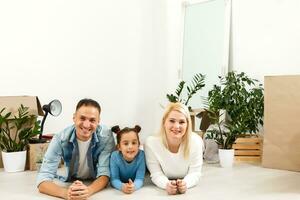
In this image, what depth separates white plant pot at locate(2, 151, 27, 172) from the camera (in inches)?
94.7

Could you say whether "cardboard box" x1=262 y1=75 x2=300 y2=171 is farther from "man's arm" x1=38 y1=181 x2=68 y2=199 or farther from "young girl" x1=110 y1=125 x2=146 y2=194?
"man's arm" x1=38 y1=181 x2=68 y2=199

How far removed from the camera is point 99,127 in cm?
208

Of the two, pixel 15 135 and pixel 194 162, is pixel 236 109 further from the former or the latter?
pixel 15 135

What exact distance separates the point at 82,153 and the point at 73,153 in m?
0.06

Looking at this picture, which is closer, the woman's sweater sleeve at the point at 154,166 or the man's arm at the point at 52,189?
the man's arm at the point at 52,189

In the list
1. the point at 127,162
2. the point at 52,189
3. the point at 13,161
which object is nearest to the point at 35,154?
the point at 13,161

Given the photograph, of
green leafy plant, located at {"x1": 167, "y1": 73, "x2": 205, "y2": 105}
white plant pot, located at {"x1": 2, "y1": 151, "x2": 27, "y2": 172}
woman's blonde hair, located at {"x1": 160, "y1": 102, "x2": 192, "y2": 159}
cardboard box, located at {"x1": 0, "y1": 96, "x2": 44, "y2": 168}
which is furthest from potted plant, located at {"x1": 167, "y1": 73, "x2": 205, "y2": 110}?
white plant pot, located at {"x1": 2, "y1": 151, "x2": 27, "y2": 172}

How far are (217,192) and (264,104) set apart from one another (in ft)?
3.10

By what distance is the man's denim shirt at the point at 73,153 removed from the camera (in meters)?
1.90

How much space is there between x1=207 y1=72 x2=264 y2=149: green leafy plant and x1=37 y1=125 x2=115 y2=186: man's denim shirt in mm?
1035

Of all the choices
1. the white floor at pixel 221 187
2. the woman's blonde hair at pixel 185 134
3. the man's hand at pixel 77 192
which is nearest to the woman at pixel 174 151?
the woman's blonde hair at pixel 185 134

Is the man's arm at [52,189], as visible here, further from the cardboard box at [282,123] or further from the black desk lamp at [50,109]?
the cardboard box at [282,123]

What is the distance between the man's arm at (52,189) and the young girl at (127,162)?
307mm

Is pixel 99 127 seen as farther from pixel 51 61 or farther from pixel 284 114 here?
pixel 284 114
